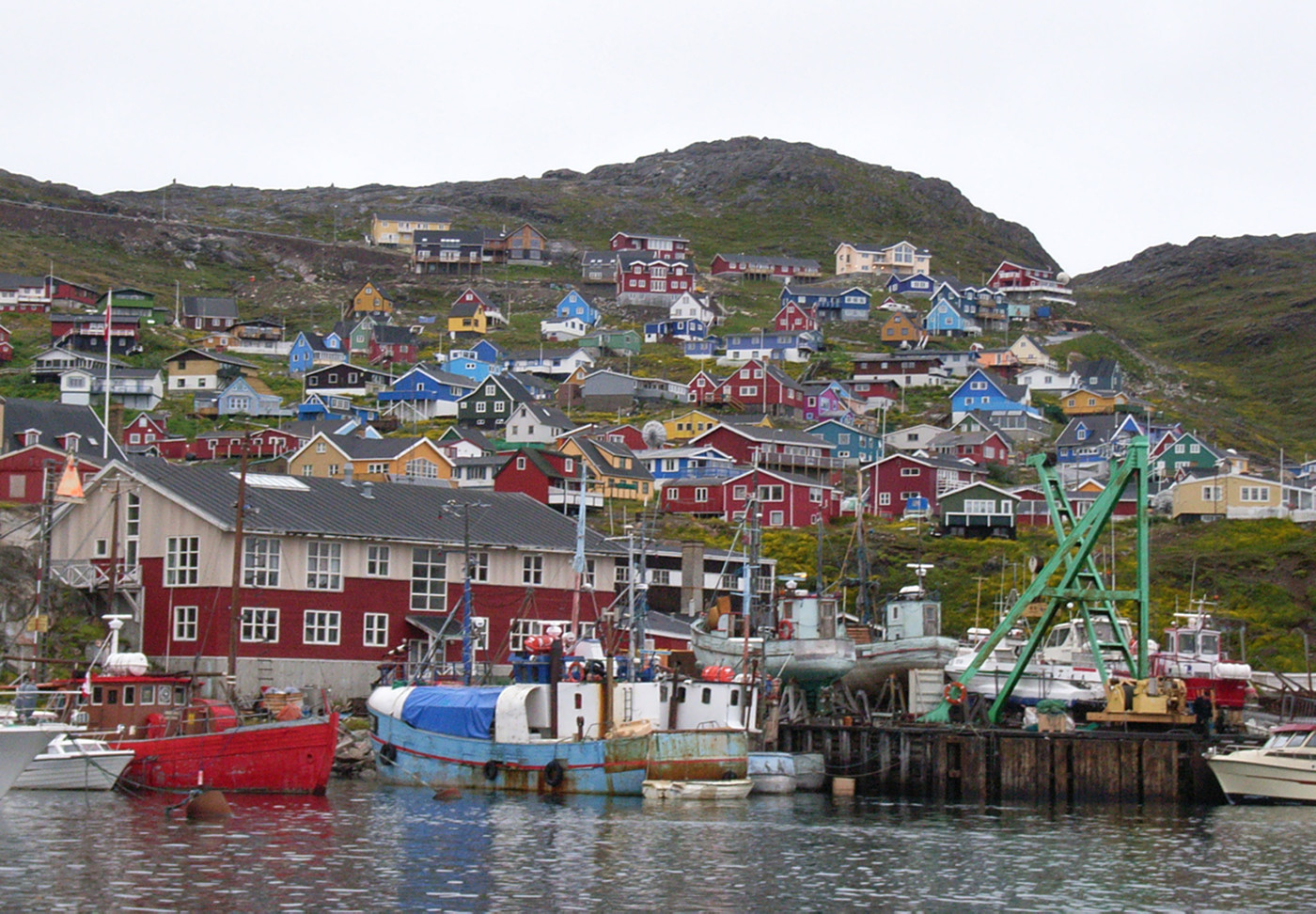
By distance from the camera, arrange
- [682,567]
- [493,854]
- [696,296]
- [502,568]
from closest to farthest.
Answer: [493,854], [502,568], [682,567], [696,296]

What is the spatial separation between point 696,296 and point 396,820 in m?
143

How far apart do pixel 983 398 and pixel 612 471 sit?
43.4m

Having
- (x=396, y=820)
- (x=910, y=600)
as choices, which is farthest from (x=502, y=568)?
(x=396, y=820)

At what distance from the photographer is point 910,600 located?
→ 6359 cm

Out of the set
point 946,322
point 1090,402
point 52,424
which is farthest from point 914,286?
point 52,424

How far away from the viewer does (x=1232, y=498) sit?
108 meters

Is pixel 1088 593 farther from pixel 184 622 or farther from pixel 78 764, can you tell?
pixel 184 622

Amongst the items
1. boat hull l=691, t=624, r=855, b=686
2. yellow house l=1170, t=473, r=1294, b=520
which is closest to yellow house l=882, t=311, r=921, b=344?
yellow house l=1170, t=473, r=1294, b=520

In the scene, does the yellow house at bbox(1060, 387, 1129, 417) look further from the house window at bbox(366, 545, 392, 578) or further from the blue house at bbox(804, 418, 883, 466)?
the house window at bbox(366, 545, 392, 578)

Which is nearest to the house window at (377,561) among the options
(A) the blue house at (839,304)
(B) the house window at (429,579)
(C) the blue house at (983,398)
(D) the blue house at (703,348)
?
(B) the house window at (429,579)

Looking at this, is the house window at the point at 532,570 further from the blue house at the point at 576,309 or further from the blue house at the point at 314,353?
the blue house at the point at 576,309

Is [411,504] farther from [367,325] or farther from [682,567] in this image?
[367,325]

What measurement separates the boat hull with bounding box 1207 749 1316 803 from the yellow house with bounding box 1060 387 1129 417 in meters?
102

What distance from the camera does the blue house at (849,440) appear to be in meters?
134
